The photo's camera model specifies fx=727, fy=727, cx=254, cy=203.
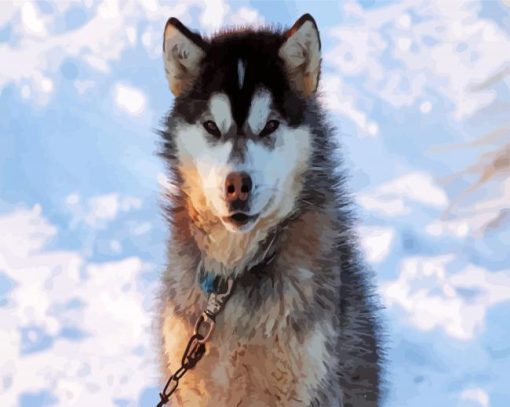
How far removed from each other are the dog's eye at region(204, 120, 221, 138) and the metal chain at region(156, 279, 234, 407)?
0.27 meters

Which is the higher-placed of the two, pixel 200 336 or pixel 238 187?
pixel 238 187

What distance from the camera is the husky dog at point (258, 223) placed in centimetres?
125

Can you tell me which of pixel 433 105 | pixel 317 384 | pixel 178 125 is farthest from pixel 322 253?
pixel 433 105

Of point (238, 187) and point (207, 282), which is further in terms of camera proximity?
point (207, 282)

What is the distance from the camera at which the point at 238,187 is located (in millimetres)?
1178

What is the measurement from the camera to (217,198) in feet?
3.99

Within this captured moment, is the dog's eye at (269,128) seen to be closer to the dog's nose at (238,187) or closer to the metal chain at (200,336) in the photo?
the dog's nose at (238,187)

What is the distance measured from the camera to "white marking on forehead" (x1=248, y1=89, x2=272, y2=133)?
4.07 feet

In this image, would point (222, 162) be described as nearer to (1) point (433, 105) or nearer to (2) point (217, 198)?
(2) point (217, 198)

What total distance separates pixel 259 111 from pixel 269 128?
0.04 meters

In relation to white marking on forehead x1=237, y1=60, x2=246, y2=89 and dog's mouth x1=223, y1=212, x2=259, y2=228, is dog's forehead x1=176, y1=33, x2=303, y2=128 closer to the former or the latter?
white marking on forehead x1=237, y1=60, x2=246, y2=89

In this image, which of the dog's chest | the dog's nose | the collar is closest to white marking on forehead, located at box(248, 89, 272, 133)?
the dog's nose

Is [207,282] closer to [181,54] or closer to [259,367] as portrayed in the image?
[259,367]

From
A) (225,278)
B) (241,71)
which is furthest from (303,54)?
(225,278)
